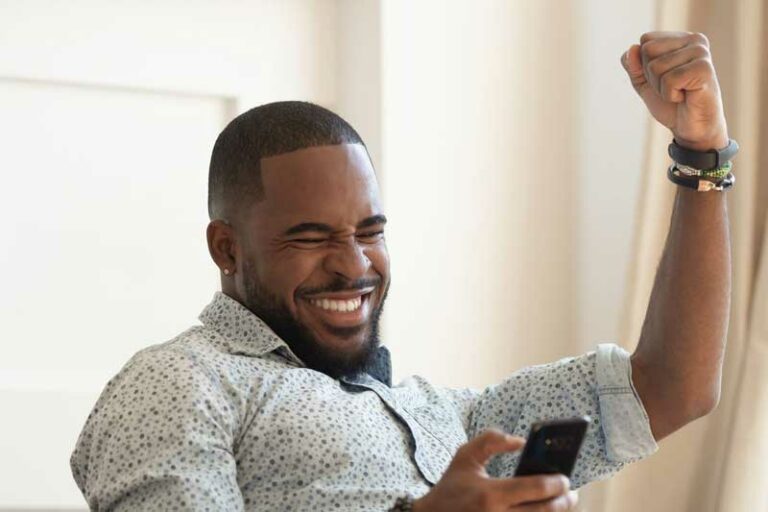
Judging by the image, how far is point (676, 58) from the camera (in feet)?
4.71

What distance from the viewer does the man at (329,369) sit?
132cm

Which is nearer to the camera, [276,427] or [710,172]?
[276,427]

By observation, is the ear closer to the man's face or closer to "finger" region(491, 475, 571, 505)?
the man's face

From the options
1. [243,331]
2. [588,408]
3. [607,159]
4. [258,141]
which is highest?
[258,141]

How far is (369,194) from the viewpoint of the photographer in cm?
152

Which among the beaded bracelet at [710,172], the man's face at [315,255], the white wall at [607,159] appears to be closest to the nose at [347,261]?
the man's face at [315,255]

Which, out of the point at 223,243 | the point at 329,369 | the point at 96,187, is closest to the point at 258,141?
the point at 223,243

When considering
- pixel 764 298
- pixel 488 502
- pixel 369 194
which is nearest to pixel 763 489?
pixel 764 298

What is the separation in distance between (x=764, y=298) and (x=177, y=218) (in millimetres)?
977

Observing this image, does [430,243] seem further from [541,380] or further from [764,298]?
[541,380]

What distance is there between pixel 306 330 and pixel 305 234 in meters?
0.11

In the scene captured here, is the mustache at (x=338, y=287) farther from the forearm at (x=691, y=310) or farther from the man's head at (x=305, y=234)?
the forearm at (x=691, y=310)

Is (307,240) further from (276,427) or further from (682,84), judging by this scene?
(682,84)

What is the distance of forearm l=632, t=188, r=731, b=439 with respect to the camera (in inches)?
60.9
